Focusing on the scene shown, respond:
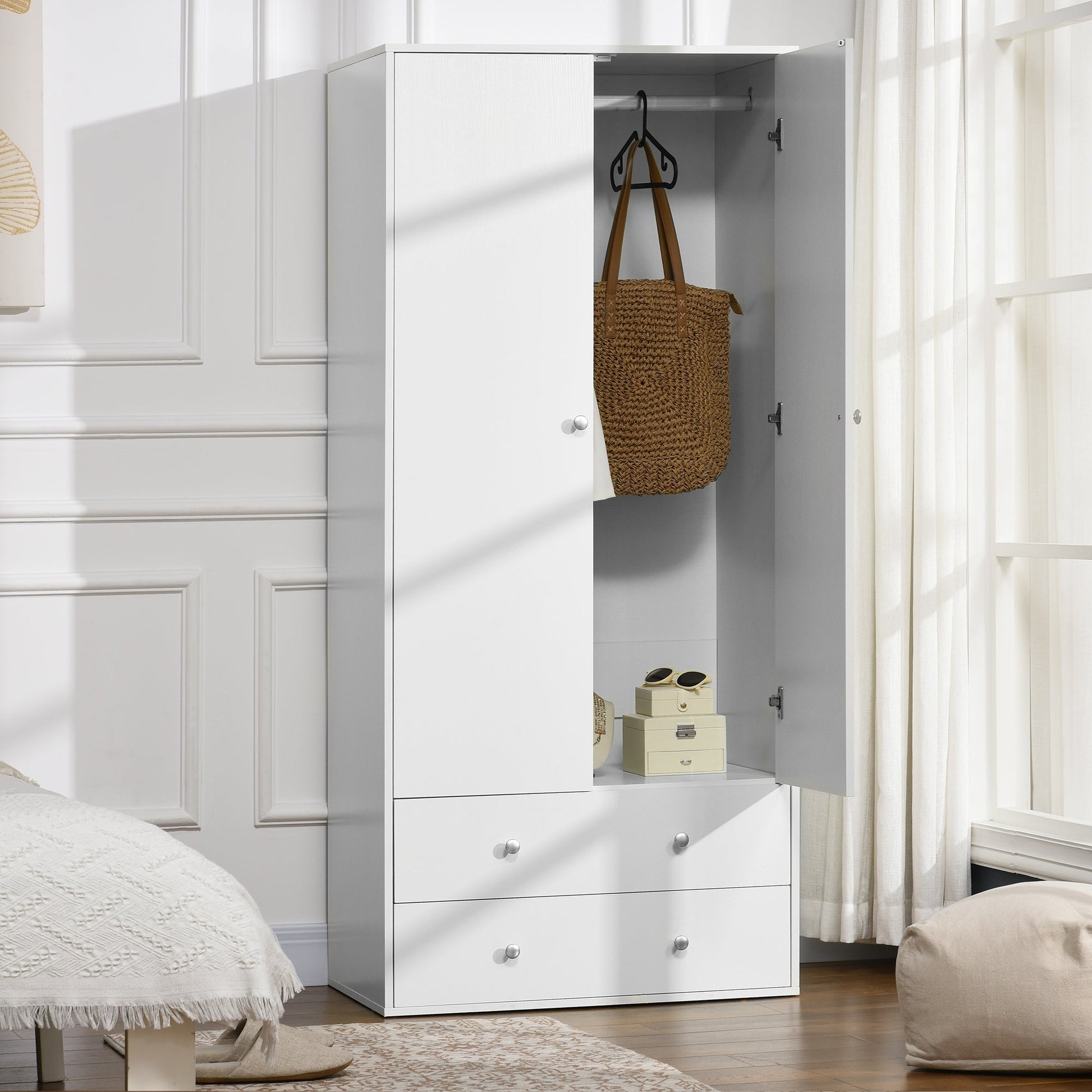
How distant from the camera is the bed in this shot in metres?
1.82

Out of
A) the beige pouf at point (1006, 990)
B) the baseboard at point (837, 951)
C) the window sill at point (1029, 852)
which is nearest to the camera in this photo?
the beige pouf at point (1006, 990)

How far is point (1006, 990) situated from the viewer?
269cm

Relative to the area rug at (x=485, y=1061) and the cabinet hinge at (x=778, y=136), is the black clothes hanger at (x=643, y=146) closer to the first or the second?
the cabinet hinge at (x=778, y=136)

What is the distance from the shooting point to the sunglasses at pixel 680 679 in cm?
338

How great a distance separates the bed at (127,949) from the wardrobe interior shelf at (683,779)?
139 cm

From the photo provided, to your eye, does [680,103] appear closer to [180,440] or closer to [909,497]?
[909,497]

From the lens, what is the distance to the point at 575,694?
3150mm

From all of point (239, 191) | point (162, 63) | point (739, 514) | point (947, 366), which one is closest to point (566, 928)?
point (739, 514)

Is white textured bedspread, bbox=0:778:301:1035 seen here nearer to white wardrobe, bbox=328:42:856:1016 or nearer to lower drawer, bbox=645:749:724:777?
white wardrobe, bbox=328:42:856:1016

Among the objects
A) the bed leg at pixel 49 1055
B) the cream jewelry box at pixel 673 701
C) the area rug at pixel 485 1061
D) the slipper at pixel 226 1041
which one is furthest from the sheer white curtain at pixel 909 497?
the bed leg at pixel 49 1055

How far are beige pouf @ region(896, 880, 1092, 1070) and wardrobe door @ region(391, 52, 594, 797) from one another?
78cm

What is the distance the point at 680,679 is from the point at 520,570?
49cm

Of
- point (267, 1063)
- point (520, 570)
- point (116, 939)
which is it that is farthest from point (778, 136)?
point (116, 939)

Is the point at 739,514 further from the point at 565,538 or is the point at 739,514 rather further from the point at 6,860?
the point at 6,860
